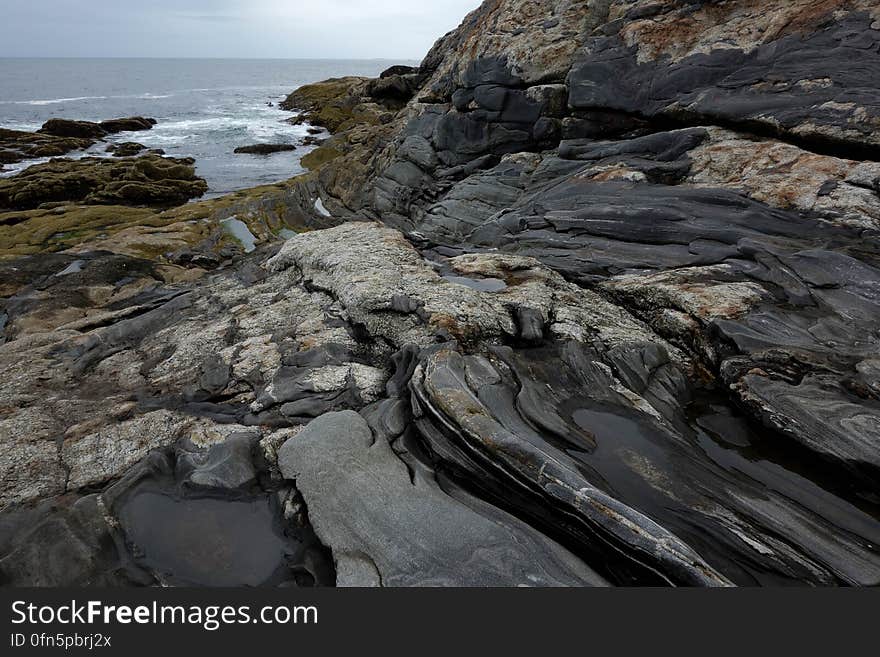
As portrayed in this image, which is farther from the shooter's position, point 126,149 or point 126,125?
point 126,125

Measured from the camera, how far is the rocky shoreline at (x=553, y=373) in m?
7.10

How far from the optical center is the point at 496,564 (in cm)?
646

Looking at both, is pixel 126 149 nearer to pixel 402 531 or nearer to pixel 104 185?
pixel 104 185

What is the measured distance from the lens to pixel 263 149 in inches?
2940

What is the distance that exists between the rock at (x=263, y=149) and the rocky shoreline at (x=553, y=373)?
181 feet

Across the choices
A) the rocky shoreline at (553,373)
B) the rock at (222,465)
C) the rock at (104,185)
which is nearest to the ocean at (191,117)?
the rock at (104,185)

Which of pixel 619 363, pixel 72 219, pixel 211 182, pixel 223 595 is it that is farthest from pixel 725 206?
pixel 211 182

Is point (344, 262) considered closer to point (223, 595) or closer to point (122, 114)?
point (223, 595)

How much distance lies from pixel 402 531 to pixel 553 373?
5333 millimetres

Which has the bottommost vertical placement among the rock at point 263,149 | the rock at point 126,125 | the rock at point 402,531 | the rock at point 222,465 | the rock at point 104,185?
the rock at point 104,185

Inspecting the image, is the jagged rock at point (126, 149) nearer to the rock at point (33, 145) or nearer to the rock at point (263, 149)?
the rock at point (33, 145)

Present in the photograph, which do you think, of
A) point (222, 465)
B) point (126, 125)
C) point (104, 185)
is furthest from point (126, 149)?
point (222, 465)

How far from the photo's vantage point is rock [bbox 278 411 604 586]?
6.40 meters

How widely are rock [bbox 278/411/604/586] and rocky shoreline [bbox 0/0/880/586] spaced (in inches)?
1.6
